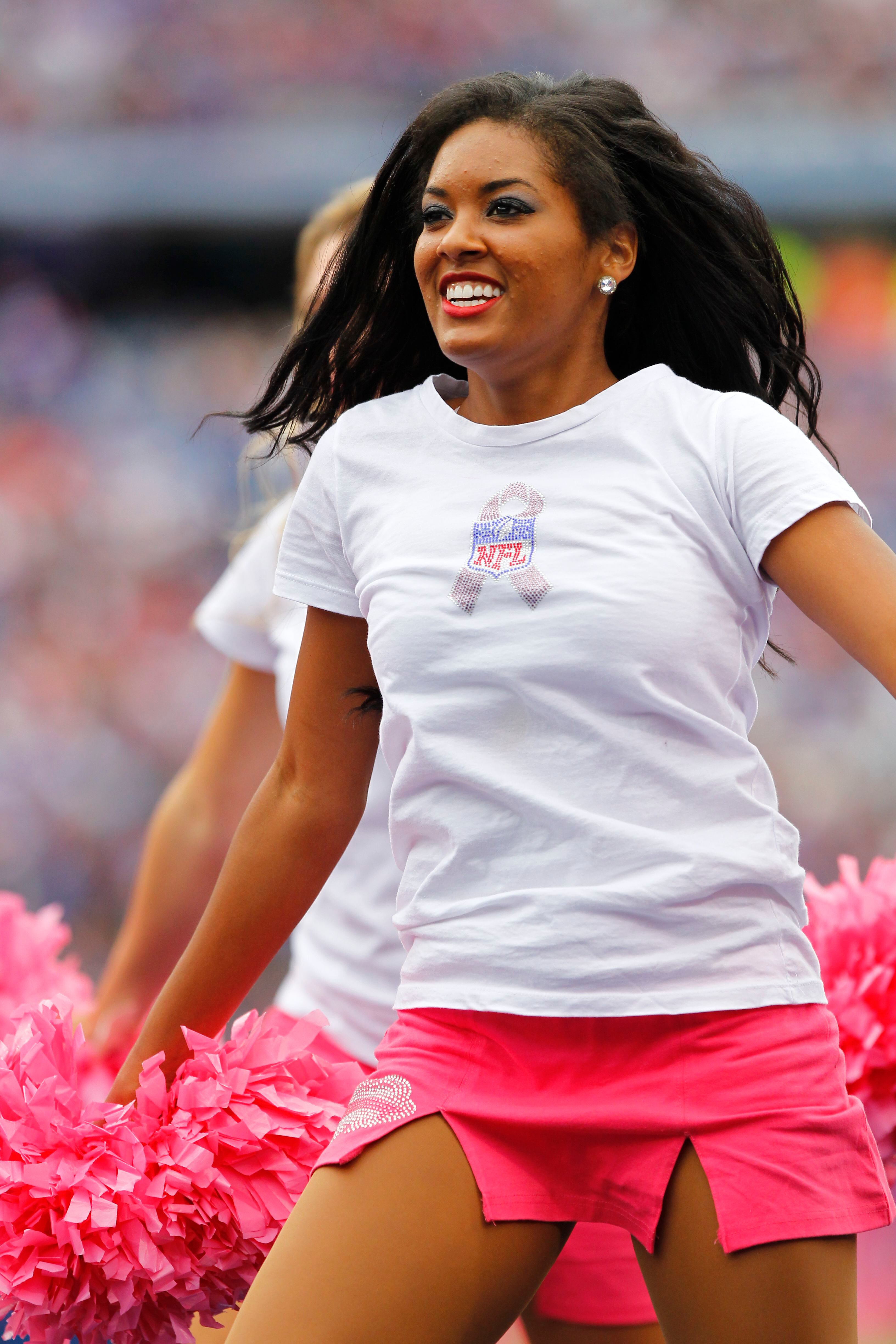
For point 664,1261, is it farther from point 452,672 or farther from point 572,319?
point 572,319

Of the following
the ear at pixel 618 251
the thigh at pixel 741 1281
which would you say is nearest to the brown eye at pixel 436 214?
the ear at pixel 618 251

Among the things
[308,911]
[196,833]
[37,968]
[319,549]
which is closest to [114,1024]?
[37,968]

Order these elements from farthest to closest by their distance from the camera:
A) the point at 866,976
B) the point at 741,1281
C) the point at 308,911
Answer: the point at 308,911, the point at 866,976, the point at 741,1281

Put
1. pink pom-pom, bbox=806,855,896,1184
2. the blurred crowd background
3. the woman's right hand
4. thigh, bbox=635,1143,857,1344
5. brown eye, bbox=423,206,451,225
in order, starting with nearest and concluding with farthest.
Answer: thigh, bbox=635,1143,857,1344 → brown eye, bbox=423,206,451,225 → pink pom-pom, bbox=806,855,896,1184 → the woman's right hand → the blurred crowd background

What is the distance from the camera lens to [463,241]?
4.21ft

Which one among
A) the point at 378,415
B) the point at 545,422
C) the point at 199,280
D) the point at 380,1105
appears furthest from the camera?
the point at 199,280

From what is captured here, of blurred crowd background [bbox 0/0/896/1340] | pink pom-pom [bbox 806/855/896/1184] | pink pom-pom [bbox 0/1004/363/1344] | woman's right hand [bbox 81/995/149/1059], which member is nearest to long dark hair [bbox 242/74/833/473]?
pink pom-pom [bbox 806/855/896/1184]

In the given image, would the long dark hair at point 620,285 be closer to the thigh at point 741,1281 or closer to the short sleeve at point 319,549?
the short sleeve at point 319,549

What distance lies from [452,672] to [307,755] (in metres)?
0.25

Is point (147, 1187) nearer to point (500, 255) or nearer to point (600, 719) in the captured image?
point (600, 719)

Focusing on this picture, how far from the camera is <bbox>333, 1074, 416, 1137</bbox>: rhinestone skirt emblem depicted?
1188 mm

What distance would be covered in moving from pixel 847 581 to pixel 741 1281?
0.51 metres

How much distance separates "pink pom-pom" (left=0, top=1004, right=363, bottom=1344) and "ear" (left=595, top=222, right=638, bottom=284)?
0.78 meters

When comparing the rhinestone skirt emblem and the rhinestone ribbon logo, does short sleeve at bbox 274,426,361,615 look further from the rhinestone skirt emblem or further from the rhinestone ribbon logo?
the rhinestone skirt emblem
